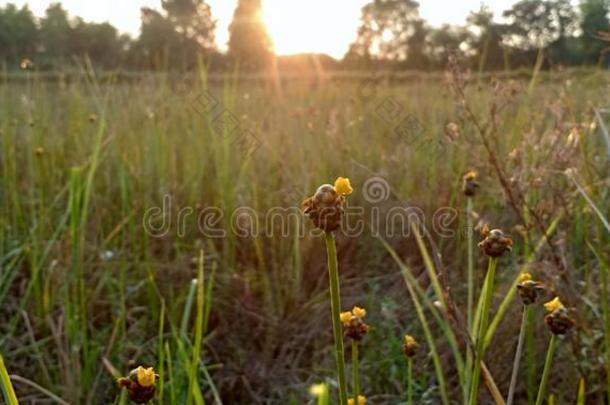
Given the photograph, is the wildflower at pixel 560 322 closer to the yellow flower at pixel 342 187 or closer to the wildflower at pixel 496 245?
the wildflower at pixel 496 245

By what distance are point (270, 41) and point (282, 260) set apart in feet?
9.77

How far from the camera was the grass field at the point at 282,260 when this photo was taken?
3.16ft

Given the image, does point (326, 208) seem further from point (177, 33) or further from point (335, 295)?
point (177, 33)

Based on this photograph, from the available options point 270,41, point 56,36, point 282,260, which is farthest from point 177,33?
point 282,260

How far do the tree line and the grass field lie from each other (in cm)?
26

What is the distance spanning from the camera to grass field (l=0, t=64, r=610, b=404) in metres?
0.96

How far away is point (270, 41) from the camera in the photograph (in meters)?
4.13

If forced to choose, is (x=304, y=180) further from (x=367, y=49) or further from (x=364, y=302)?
(x=367, y=49)

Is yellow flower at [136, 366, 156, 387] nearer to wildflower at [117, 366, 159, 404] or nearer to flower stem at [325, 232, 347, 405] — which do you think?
wildflower at [117, 366, 159, 404]

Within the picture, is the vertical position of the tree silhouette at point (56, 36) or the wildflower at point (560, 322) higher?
the tree silhouette at point (56, 36)

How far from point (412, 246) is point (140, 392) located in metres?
1.08

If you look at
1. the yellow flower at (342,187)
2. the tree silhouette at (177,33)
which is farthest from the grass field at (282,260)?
the tree silhouette at (177,33)

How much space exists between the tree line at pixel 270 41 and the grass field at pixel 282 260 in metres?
0.26

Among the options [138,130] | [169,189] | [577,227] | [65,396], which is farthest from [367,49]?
[65,396]
